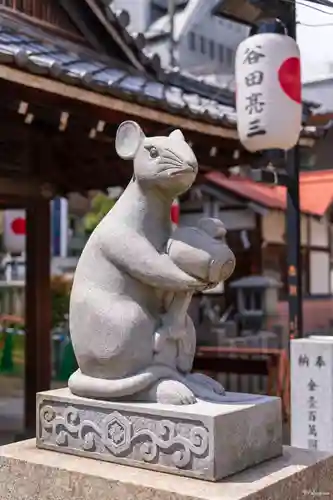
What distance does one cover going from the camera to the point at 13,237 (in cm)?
883

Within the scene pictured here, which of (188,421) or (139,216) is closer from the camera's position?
(188,421)

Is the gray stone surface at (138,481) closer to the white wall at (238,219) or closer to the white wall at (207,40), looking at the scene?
the white wall at (238,219)

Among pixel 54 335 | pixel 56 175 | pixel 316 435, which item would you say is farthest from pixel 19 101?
pixel 54 335

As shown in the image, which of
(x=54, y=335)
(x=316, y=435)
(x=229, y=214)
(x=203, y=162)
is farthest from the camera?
(x=229, y=214)

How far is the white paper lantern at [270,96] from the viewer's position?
5.29m

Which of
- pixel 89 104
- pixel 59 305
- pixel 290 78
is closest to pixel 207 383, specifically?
pixel 89 104

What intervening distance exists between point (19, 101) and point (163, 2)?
1720cm

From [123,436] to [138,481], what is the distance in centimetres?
24

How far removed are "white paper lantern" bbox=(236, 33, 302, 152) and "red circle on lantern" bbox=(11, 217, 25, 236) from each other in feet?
14.3

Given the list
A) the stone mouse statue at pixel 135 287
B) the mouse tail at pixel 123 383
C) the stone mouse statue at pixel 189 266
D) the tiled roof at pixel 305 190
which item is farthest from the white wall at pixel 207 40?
the mouse tail at pixel 123 383

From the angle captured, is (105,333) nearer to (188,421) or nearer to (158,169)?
(188,421)

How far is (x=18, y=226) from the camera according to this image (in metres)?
8.80

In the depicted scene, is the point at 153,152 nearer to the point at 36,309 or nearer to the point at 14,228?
the point at 36,309

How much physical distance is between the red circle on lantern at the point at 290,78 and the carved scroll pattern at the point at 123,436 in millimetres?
3774
